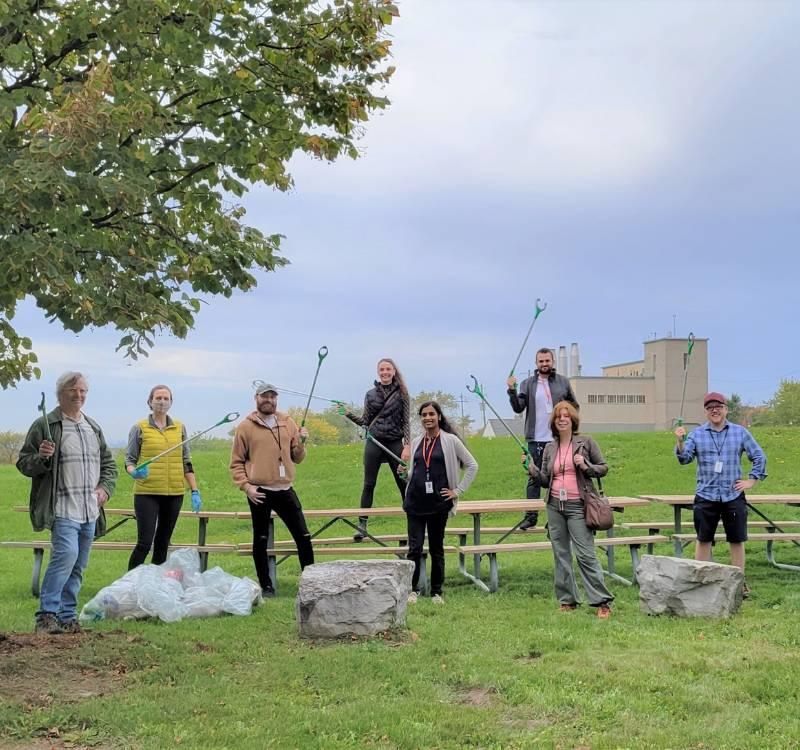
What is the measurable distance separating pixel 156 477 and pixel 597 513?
12.6 ft

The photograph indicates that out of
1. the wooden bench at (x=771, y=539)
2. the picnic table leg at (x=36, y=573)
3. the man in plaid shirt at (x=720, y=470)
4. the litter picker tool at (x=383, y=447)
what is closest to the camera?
Result: the man in plaid shirt at (x=720, y=470)

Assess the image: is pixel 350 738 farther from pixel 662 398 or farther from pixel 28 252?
pixel 662 398

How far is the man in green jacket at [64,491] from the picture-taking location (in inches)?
245

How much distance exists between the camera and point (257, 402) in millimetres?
7711

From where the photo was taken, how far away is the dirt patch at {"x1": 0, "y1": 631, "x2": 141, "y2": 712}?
4.88 m

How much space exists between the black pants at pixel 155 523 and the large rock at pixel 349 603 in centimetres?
197

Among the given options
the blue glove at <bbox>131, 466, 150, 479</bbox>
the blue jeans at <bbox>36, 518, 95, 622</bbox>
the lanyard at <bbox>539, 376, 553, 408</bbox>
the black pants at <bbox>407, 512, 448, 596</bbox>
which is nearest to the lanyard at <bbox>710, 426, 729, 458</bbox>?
the lanyard at <bbox>539, 376, 553, 408</bbox>

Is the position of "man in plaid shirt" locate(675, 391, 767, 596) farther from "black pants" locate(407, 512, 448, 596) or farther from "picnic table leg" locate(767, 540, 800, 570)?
Result: "black pants" locate(407, 512, 448, 596)

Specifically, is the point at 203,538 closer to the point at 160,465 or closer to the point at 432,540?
the point at 160,465

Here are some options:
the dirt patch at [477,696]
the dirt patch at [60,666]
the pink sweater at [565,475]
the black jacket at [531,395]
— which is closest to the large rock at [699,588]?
the pink sweater at [565,475]

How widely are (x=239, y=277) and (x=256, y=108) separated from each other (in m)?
1.19

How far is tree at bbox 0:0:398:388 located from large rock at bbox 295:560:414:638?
212cm

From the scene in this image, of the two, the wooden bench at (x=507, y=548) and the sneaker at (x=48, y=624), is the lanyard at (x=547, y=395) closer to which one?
the wooden bench at (x=507, y=548)

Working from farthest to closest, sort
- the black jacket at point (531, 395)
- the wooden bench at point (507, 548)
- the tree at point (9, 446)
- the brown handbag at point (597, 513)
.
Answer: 1. the tree at point (9, 446)
2. the black jacket at point (531, 395)
3. the wooden bench at point (507, 548)
4. the brown handbag at point (597, 513)
